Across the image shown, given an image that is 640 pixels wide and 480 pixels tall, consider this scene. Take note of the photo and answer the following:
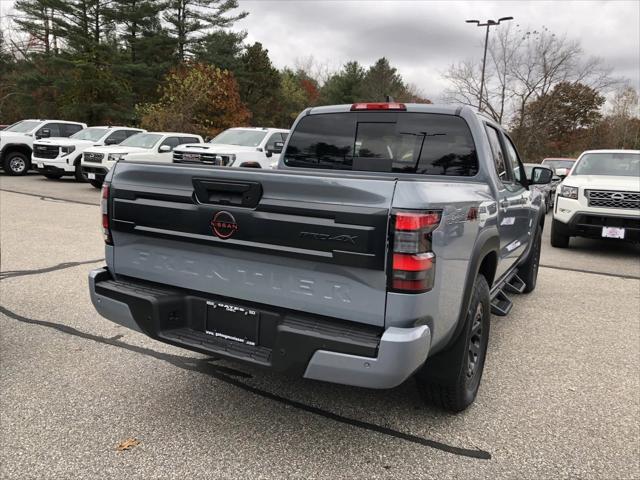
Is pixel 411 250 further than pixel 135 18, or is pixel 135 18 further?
pixel 135 18

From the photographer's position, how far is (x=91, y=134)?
18.2 metres

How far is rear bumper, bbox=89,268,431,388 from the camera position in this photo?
2246 mm

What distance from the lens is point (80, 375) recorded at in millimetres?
3449

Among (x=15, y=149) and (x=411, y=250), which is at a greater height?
(x=15, y=149)

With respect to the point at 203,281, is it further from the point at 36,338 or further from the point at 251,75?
the point at 251,75

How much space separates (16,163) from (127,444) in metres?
19.3

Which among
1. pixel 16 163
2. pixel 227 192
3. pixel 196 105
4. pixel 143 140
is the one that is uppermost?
pixel 196 105

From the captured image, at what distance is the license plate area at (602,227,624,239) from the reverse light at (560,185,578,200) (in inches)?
27.3

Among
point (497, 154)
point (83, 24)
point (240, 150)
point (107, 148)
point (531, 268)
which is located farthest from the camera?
point (83, 24)

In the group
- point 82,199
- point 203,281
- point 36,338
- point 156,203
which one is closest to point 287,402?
point 203,281

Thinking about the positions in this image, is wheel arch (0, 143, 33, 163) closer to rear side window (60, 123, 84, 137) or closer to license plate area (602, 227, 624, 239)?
rear side window (60, 123, 84, 137)

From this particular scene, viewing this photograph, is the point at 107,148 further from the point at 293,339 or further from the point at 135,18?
the point at 135,18

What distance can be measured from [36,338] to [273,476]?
2.61 metres

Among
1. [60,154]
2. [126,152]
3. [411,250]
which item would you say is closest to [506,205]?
[411,250]
